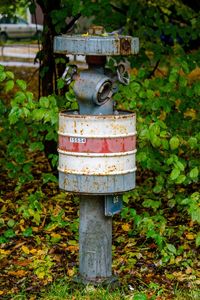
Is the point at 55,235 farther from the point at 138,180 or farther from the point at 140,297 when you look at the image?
the point at 138,180

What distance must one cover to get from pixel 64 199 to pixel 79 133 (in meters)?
2.80

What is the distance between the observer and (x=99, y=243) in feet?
16.6

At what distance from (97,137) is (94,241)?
0.79 metres

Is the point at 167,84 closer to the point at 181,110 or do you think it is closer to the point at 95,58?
the point at 181,110

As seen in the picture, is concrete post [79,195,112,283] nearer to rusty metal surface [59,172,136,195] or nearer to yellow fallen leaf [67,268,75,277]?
rusty metal surface [59,172,136,195]

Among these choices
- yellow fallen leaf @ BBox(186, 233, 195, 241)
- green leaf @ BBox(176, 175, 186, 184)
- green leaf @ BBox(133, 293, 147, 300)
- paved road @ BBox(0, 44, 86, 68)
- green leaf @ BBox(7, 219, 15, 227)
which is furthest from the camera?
paved road @ BBox(0, 44, 86, 68)

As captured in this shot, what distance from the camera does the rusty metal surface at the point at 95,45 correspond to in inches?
182

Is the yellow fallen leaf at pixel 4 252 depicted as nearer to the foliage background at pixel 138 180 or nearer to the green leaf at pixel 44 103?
the foliage background at pixel 138 180

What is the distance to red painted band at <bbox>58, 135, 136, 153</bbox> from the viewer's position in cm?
470

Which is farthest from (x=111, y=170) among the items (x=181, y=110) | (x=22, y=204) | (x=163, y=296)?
(x=22, y=204)

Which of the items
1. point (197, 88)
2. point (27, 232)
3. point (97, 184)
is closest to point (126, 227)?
point (27, 232)

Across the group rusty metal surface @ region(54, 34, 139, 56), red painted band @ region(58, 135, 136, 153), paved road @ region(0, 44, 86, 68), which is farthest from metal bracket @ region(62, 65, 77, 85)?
paved road @ region(0, 44, 86, 68)

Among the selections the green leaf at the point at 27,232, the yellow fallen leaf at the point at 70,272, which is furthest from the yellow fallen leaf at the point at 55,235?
the yellow fallen leaf at the point at 70,272

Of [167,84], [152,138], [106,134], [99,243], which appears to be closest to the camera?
[106,134]
